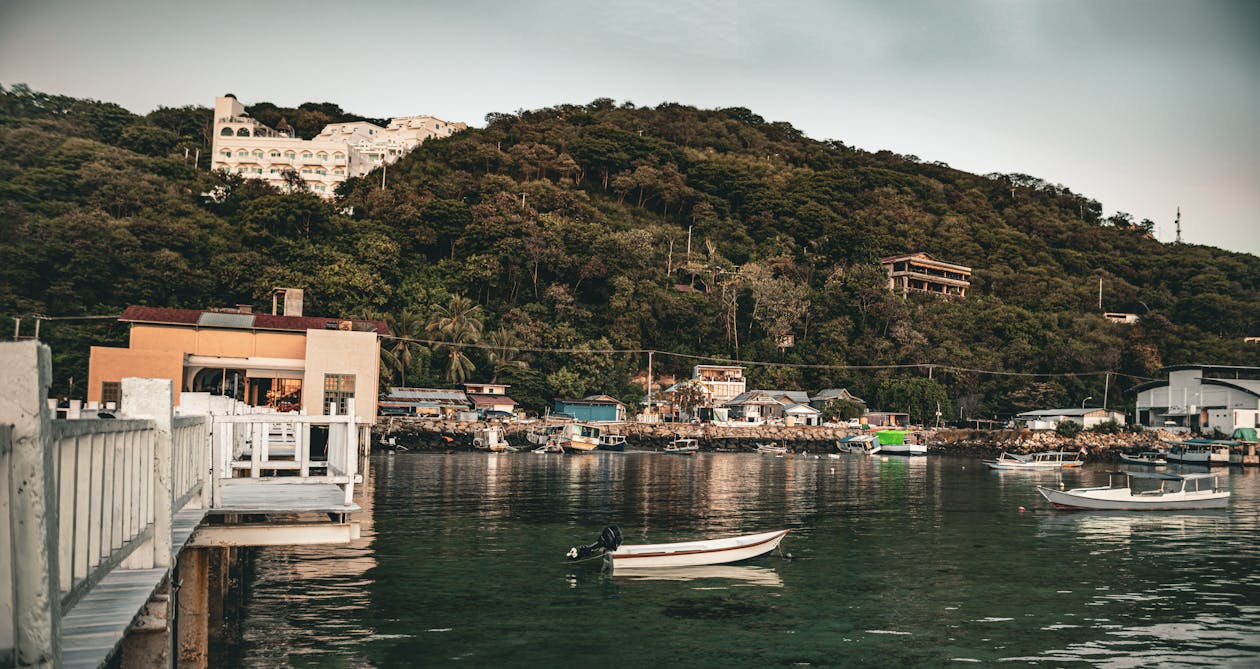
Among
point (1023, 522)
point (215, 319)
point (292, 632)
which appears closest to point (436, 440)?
point (215, 319)

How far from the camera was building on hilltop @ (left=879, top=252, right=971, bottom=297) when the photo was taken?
137 m

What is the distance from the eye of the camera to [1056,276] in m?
147

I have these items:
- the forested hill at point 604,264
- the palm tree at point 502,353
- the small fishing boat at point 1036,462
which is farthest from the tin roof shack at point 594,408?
the small fishing boat at point 1036,462

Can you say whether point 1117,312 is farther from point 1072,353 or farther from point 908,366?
point 908,366

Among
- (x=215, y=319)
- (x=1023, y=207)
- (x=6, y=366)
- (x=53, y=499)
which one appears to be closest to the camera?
(x=6, y=366)

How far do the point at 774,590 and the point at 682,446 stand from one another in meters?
71.9

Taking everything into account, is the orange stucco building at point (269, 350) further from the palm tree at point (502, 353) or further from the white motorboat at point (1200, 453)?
the white motorboat at point (1200, 453)

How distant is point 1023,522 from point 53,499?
40.2 m

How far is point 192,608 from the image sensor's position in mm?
12609

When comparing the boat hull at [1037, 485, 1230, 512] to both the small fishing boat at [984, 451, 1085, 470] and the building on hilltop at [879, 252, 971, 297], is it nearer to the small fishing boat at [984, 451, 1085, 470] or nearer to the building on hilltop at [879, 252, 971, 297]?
the small fishing boat at [984, 451, 1085, 470]

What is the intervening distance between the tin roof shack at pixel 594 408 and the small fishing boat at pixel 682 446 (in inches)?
300

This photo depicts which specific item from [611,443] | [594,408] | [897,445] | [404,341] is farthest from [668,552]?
[897,445]

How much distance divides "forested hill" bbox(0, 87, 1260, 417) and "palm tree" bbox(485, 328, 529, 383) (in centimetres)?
26

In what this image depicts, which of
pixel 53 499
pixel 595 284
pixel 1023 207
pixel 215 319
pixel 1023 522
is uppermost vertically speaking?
pixel 1023 207
